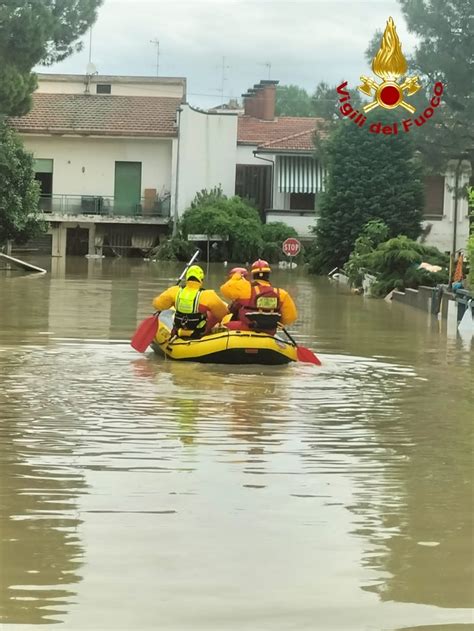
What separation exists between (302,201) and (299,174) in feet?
4.24

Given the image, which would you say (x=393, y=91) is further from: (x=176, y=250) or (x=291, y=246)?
(x=176, y=250)

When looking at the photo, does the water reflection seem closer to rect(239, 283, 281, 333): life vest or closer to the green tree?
rect(239, 283, 281, 333): life vest

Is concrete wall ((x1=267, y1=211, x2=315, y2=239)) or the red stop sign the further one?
concrete wall ((x1=267, y1=211, x2=315, y2=239))

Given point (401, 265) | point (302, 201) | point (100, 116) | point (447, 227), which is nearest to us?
point (401, 265)

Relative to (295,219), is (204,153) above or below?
above

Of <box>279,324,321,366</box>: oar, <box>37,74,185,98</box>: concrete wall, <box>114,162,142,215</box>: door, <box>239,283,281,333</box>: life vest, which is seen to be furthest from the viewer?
<box>37,74,185,98</box>: concrete wall

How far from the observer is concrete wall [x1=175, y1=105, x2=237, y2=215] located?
5909 centimetres

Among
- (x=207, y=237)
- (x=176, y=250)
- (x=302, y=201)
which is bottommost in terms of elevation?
(x=176, y=250)

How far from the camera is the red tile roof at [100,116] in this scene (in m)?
59.4

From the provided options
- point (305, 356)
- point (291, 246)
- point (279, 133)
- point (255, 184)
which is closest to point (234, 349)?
point (305, 356)

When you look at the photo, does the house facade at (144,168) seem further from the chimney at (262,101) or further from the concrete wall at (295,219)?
the chimney at (262,101)

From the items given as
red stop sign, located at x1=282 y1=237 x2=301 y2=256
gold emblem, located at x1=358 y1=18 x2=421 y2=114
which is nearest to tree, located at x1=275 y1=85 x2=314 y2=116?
red stop sign, located at x1=282 y1=237 x2=301 y2=256

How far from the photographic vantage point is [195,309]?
53.6 ft

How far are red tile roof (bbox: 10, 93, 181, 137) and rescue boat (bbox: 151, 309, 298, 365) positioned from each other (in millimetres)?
43558
